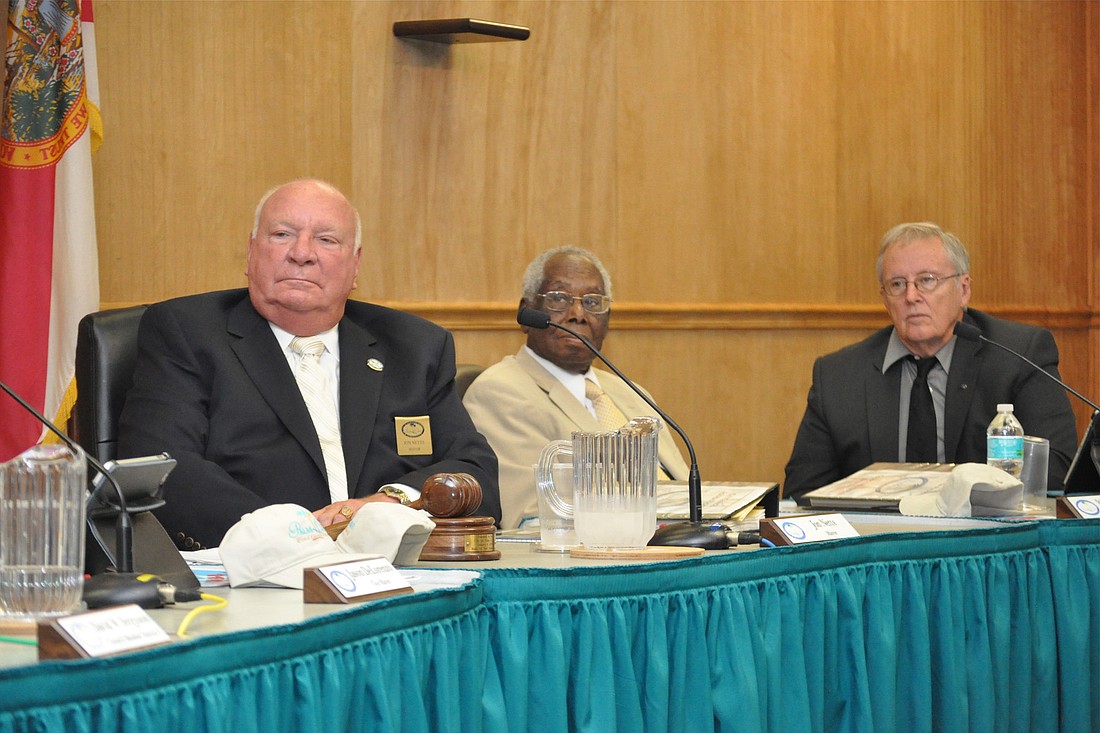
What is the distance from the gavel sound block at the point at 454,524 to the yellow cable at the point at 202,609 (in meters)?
0.40

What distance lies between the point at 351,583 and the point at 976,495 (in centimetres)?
163

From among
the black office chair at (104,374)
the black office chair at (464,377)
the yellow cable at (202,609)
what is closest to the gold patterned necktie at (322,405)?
the black office chair at (104,374)

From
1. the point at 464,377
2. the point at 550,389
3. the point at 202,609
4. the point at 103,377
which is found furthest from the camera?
the point at 464,377

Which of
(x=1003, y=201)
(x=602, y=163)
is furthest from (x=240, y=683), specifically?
(x=1003, y=201)

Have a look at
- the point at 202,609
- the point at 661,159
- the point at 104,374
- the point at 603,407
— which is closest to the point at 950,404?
the point at 603,407

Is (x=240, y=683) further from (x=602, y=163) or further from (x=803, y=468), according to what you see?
(x=602, y=163)

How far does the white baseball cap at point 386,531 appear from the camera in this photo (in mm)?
1896

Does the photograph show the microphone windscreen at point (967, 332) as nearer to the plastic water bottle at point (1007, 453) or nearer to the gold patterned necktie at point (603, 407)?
the plastic water bottle at point (1007, 453)

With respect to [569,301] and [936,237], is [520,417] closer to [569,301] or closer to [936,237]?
[569,301]

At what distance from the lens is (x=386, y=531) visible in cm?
190

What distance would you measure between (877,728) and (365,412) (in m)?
1.24

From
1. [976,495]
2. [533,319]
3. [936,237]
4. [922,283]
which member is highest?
[936,237]

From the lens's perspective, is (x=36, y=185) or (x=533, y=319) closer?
(x=533, y=319)

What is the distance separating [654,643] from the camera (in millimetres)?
1924
